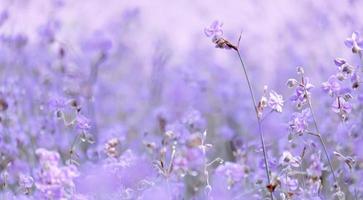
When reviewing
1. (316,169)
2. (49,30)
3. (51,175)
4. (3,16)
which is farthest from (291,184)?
(49,30)

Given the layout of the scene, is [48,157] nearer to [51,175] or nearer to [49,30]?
[51,175]

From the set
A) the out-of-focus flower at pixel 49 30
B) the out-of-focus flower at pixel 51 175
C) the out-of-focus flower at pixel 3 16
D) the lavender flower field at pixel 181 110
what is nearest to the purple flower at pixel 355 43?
the lavender flower field at pixel 181 110

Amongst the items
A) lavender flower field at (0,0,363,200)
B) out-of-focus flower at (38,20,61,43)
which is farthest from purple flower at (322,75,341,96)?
out-of-focus flower at (38,20,61,43)

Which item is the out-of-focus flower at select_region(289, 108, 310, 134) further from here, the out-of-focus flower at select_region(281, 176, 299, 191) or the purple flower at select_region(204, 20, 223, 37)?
the purple flower at select_region(204, 20, 223, 37)

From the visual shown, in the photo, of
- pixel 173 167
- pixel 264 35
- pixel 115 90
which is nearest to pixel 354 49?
pixel 173 167

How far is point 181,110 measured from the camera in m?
5.21

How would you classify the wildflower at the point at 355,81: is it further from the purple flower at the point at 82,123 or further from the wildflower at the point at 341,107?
the purple flower at the point at 82,123

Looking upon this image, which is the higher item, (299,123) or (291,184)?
(299,123)

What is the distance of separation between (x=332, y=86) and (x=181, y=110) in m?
3.01

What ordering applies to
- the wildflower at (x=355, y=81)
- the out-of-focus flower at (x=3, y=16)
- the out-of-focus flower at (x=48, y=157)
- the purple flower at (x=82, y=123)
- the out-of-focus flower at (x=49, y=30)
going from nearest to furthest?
the out-of-focus flower at (x=48, y=157), the wildflower at (x=355, y=81), the purple flower at (x=82, y=123), the out-of-focus flower at (x=3, y=16), the out-of-focus flower at (x=49, y=30)

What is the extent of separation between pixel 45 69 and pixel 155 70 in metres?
0.76

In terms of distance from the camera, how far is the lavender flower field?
2188 millimetres

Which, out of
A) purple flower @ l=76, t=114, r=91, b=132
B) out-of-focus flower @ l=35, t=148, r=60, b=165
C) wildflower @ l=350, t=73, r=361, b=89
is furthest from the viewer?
purple flower @ l=76, t=114, r=91, b=132

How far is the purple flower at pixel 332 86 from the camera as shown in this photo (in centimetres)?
222
